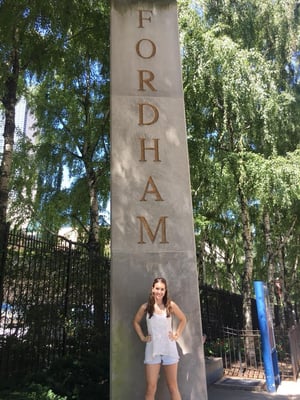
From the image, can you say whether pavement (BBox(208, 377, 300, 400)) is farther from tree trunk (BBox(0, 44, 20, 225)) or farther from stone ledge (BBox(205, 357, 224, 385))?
tree trunk (BBox(0, 44, 20, 225))

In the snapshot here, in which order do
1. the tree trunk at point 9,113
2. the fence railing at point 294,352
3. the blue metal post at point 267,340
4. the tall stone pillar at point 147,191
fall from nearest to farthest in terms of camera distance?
the tall stone pillar at point 147,191
the blue metal post at point 267,340
the tree trunk at point 9,113
the fence railing at point 294,352

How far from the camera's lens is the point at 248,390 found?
7.76 m

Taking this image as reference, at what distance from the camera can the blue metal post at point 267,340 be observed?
25.3 feet

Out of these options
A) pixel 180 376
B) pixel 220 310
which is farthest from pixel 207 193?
pixel 180 376

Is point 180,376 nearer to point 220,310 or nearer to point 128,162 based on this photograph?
point 128,162

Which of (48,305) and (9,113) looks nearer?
(48,305)

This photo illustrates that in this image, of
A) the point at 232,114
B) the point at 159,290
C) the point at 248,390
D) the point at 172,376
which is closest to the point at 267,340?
the point at 248,390

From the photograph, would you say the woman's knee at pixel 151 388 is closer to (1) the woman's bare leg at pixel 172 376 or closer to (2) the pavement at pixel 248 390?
(1) the woman's bare leg at pixel 172 376

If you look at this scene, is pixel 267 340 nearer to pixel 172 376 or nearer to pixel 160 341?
pixel 172 376

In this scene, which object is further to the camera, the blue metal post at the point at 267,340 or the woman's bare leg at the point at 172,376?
the blue metal post at the point at 267,340

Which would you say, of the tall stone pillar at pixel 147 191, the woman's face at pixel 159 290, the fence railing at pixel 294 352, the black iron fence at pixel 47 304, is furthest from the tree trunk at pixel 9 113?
the fence railing at pixel 294 352

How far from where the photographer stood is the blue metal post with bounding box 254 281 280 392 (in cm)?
771

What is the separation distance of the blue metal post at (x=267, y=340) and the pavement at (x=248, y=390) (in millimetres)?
219

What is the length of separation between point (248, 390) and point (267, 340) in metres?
1.06
